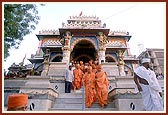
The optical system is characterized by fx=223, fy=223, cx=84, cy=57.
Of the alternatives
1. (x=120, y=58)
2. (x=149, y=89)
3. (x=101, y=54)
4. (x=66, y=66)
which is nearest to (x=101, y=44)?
(x=101, y=54)

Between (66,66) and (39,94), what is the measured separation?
7520mm

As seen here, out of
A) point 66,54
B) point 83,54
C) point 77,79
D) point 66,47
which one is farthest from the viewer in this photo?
point 83,54

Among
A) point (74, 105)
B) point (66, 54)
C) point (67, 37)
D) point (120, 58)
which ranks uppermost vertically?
point (67, 37)

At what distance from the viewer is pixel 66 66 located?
1430 centimetres

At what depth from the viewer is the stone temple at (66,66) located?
668 centimetres

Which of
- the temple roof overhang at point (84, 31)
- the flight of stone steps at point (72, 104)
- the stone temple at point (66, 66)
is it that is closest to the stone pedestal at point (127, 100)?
the stone temple at point (66, 66)

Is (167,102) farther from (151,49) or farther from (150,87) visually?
(151,49)

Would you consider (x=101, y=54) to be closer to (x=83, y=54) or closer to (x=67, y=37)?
(x=67, y=37)

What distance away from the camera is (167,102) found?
469 centimetres

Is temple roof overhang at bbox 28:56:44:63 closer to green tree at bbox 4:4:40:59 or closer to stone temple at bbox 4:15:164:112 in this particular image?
stone temple at bbox 4:15:164:112

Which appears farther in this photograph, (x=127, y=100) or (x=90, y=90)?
(x=90, y=90)

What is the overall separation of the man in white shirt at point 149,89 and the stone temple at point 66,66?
1345 mm

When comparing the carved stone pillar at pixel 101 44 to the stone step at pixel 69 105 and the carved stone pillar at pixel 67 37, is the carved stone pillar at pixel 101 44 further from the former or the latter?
the stone step at pixel 69 105

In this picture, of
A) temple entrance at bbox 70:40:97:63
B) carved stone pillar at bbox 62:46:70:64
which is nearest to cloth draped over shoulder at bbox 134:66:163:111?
carved stone pillar at bbox 62:46:70:64
